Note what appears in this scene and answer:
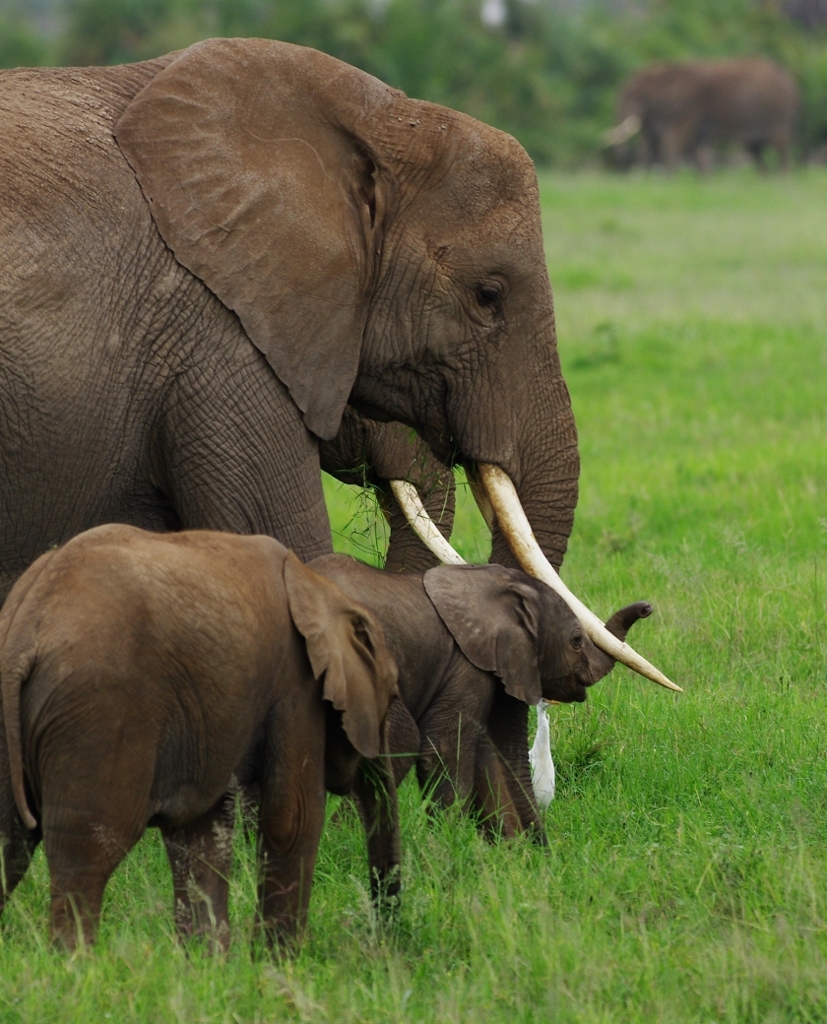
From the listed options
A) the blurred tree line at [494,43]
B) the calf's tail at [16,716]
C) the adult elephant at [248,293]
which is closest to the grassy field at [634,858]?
the calf's tail at [16,716]

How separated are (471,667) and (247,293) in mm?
1241

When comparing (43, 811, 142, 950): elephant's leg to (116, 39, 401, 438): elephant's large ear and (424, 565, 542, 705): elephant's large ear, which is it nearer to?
(424, 565, 542, 705): elephant's large ear

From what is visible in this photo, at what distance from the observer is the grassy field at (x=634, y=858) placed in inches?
148

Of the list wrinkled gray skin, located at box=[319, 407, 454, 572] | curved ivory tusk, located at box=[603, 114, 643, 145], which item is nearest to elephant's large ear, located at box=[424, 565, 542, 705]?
wrinkled gray skin, located at box=[319, 407, 454, 572]

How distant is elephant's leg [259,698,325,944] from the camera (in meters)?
4.01

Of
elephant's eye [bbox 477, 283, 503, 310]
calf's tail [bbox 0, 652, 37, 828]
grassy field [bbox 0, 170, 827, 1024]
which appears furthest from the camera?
elephant's eye [bbox 477, 283, 503, 310]

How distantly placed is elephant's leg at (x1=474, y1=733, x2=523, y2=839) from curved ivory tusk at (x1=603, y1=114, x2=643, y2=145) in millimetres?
32013

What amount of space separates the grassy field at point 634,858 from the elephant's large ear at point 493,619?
428 mm

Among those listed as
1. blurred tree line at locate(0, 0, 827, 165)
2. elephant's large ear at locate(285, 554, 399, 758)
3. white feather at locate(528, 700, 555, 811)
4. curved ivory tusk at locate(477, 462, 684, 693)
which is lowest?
blurred tree line at locate(0, 0, 827, 165)

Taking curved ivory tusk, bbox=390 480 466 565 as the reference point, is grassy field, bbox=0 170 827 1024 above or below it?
below

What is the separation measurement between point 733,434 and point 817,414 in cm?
62

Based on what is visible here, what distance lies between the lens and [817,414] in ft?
34.6

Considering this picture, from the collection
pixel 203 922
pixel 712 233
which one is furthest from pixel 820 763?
pixel 712 233

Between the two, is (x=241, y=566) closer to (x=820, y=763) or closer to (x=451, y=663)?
(x=451, y=663)
